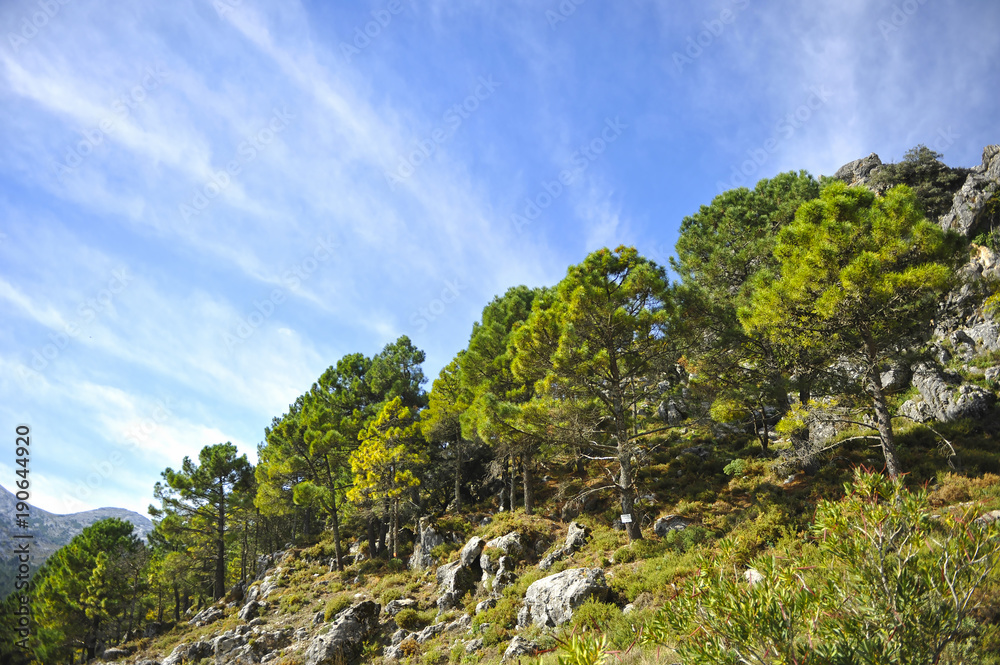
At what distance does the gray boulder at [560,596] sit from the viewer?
Answer: 426 inches

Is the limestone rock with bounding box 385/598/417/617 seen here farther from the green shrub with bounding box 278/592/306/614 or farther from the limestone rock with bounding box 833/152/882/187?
the limestone rock with bounding box 833/152/882/187

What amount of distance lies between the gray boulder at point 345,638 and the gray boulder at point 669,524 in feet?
34.6

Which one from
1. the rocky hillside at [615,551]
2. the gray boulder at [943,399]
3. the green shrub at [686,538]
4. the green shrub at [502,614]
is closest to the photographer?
the rocky hillside at [615,551]

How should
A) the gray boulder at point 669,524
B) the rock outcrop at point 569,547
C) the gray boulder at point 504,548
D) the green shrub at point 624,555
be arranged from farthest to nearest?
the gray boulder at point 504,548, the rock outcrop at point 569,547, the gray boulder at point 669,524, the green shrub at point 624,555

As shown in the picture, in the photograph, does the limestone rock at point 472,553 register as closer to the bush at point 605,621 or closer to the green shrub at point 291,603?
the bush at point 605,621

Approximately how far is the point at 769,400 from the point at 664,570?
8284mm

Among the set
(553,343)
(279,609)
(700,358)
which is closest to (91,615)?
(279,609)

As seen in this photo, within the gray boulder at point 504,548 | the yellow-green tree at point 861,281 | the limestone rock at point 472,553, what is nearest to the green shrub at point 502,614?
the gray boulder at point 504,548

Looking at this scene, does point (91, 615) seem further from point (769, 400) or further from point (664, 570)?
point (769, 400)

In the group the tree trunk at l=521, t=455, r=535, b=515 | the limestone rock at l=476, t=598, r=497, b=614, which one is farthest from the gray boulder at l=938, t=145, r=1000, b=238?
the limestone rock at l=476, t=598, r=497, b=614

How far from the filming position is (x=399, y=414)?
78.5 ft

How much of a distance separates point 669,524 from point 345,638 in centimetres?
1152

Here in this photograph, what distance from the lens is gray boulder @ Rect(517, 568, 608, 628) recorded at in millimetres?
10828

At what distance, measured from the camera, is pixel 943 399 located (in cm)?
1694
